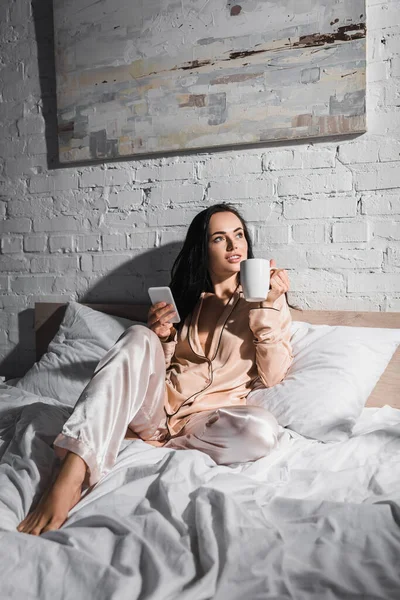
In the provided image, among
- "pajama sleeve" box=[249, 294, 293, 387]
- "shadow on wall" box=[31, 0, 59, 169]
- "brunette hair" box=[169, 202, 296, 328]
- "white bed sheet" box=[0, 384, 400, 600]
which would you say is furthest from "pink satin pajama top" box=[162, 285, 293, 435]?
"shadow on wall" box=[31, 0, 59, 169]

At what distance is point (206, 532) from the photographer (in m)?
0.87

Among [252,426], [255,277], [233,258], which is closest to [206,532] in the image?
[252,426]

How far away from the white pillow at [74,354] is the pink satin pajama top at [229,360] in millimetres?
345

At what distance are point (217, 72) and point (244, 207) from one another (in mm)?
473

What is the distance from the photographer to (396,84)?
1.73 metres

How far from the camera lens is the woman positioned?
1147 mm

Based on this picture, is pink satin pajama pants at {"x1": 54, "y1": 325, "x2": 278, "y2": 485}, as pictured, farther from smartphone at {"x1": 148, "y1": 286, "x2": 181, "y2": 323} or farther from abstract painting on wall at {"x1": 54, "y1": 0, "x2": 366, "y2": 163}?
abstract painting on wall at {"x1": 54, "y1": 0, "x2": 366, "y2": 163}

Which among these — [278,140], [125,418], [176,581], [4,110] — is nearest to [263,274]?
[125,418]

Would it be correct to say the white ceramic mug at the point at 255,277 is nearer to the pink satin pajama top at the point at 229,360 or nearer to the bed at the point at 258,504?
the pink satin pajama top at the point at 229,360

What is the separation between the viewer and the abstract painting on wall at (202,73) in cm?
176

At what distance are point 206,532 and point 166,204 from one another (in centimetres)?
142

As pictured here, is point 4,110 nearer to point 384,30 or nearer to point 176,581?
point 384,30

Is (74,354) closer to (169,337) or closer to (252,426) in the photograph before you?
(169,337)

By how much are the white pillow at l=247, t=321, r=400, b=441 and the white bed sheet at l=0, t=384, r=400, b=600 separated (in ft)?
0.66
